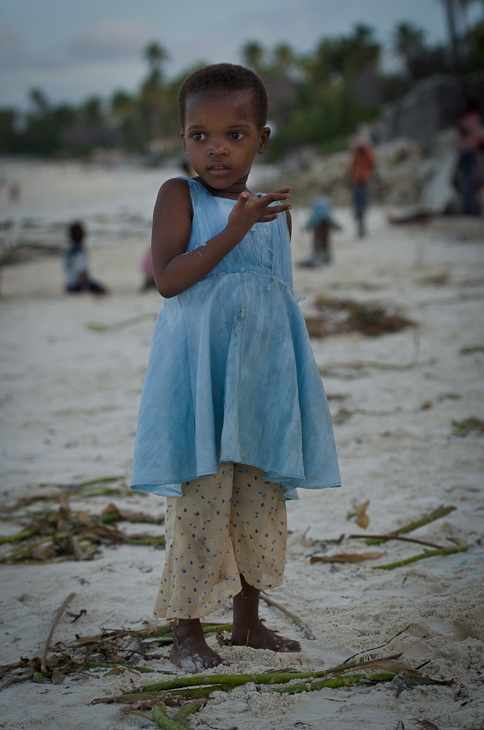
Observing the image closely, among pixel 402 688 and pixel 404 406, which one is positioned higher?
pixel 404 406

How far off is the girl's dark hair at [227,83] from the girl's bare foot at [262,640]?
1.40m

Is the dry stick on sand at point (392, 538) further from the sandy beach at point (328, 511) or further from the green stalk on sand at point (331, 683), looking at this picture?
the green stalk on sand at point (331, 683)

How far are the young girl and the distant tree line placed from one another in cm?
1742

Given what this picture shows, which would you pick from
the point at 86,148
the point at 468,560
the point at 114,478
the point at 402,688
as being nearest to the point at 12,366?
the point at 114,478

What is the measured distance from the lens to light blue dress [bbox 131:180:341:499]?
157cm

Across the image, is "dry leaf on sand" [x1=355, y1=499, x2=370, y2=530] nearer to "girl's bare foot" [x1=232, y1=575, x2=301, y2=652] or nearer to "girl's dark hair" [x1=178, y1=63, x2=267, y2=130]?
"girl's bare foot" [x1=232, y1=575, x2=301, y2=652]

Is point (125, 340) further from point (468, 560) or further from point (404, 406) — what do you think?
point (468, 560)

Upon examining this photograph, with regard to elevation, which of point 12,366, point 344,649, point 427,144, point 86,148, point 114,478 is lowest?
point 344,649

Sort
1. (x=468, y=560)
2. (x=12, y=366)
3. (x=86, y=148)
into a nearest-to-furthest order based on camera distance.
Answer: (x=468, y=560)
(x=12, y=366)
(x=86, y=148)

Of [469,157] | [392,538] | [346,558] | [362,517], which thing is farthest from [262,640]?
[469,157]

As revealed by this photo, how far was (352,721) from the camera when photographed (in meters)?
1.39

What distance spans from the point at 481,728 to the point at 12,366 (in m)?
4.64

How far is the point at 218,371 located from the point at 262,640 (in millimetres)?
792

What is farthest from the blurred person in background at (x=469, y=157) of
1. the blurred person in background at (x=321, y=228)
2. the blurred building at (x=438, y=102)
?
the blurred building at (x=438, y=102)
